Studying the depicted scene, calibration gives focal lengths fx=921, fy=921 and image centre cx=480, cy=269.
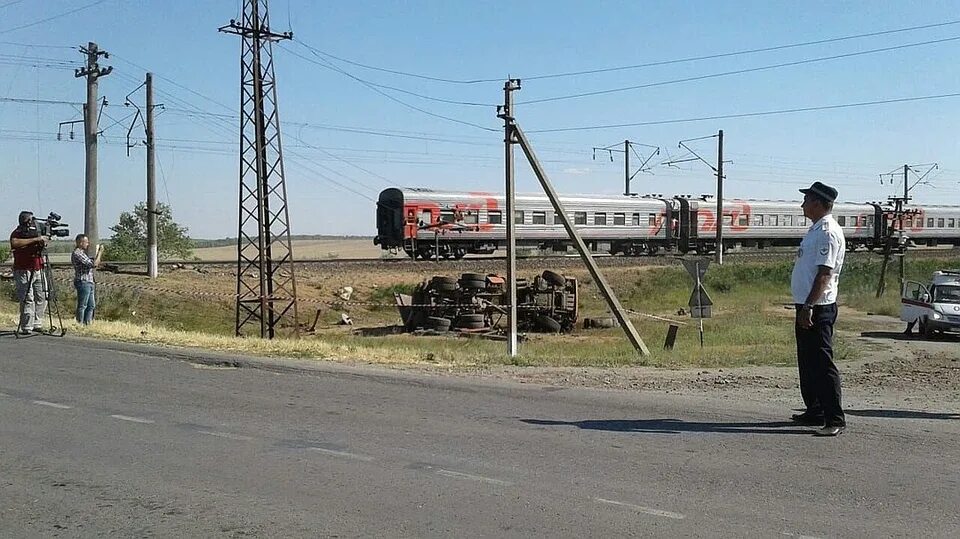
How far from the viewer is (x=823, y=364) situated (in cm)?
742

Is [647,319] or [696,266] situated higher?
[696,266]

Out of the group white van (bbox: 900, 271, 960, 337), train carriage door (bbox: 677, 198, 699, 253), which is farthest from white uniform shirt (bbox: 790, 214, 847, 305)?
train carriage door (bbox: 677, 198, 699, 253)

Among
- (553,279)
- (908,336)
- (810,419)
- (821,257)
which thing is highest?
(821,257)

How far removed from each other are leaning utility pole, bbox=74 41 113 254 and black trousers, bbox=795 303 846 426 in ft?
87.2

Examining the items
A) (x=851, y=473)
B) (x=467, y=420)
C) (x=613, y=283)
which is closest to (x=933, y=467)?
(x=851, y=473)

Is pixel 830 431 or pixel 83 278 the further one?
pixel 83 278

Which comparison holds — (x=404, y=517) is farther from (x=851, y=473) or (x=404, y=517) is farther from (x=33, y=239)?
(x=33, y=239)

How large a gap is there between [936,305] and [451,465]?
21.4m

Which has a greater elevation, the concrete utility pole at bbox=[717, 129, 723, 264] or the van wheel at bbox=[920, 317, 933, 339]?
the concrete utility pole at bbox=[717, 129, 723, 264]

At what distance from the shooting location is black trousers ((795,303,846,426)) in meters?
7.37

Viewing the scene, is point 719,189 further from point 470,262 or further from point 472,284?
point 472,284

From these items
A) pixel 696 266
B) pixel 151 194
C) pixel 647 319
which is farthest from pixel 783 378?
pixel 151 194

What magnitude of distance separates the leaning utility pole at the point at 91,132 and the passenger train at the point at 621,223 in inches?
530

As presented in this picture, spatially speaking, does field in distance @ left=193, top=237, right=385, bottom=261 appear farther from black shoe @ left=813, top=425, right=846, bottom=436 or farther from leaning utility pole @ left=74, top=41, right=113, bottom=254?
black shoe @ left=813, top=425, right=846, bottom=436
